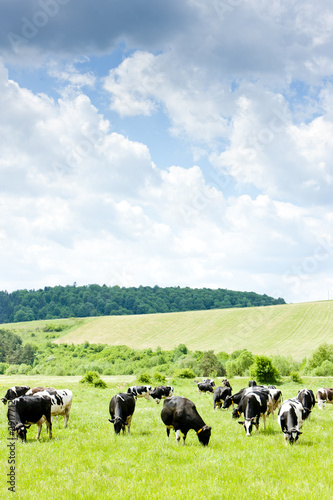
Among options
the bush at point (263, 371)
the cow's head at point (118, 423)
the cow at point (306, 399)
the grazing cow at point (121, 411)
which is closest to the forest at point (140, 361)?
the bush at point (263, 371)

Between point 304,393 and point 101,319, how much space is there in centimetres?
15406

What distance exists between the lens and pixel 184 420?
49.7 feet

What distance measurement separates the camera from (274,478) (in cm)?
1095

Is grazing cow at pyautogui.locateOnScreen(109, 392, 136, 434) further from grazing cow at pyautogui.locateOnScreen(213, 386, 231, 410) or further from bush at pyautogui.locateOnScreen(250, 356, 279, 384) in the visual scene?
bush at pyautogui.locateOnScreen(250, 356, 279, 384)

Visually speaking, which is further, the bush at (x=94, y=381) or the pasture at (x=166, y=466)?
the bush at (x=94, y=381)

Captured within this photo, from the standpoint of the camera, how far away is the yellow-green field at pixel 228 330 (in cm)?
10466

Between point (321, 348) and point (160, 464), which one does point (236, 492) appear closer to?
point (160, 464)

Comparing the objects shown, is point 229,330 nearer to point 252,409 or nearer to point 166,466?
point 252,409

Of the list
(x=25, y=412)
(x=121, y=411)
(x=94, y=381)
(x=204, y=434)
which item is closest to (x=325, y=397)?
(x=204, y=434)

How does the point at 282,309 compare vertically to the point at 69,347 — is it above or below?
above

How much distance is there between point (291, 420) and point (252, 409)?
2.27 m

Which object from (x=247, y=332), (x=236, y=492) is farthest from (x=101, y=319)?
(x=236, y=492)

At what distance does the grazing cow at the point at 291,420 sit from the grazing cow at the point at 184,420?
2.97 meters

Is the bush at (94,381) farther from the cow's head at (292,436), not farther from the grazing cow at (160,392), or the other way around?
the cow's head at (292,436)
